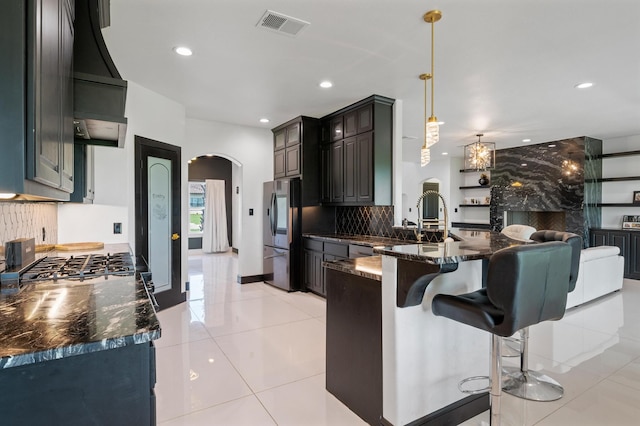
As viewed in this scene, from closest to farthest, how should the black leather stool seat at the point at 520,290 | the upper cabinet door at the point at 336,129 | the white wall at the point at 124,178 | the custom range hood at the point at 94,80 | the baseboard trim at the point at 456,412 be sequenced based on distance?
the black leather stool seat at the point at 520,290 → the custom range hood at the point at 94,80 → the baseboard trim at the point at 456,412 → the white wall at the point at 124,178 → the upper cabinet door at the point at 336,129

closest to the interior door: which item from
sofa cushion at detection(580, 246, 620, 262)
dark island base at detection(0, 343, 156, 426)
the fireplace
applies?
dark island base at detection(0, 343, 156, 426)

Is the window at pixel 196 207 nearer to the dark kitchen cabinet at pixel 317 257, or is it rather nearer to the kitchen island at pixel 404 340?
the dark kitchen cabinet at pixel 317 257

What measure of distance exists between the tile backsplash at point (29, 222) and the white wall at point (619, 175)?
30.1 feet

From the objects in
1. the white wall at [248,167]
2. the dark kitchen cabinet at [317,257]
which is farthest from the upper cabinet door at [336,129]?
the dark kitchen cabinet at [317,257]

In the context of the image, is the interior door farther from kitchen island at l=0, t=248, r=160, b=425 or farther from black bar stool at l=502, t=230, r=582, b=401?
black bar stool at l=502, t=230, r=582, b=401

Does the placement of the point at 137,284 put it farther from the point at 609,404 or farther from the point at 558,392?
the point at 609,404

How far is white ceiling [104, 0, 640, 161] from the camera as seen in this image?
2516 millimetres

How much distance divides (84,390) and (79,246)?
8.27 feet

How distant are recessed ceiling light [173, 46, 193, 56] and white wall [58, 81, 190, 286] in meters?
1.15

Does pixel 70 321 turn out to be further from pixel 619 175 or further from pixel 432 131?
pixel 619 175

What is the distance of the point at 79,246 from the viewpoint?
2.96 m

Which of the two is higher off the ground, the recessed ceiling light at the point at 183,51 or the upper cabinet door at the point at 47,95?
the recessed ceiling light at the point at 183,51

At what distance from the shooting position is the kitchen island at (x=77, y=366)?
845mm

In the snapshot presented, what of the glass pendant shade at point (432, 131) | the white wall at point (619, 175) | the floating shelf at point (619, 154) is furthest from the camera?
the white wall at point (619, 175)
